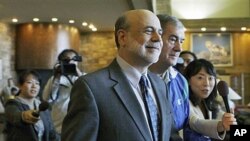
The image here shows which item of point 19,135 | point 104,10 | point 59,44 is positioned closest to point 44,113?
point 19,135

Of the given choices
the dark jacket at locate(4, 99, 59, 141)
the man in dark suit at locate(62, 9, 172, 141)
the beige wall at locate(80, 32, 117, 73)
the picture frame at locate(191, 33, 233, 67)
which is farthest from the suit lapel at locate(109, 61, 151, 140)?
the picture frame at locate(191, 33, 233, 67)

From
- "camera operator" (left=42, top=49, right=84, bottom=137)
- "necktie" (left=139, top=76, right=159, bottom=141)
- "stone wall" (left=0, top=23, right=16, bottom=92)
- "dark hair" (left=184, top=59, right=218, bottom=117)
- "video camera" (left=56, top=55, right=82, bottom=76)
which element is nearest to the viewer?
"necktie" (left=139, top=76, right=159, bottom=141)

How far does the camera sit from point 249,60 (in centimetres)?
985

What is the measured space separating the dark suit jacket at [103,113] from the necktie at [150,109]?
45 mm

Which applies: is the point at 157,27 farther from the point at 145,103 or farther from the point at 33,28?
the point at 33,28

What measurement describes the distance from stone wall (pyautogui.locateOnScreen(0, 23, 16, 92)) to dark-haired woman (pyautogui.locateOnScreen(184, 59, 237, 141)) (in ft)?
22.1

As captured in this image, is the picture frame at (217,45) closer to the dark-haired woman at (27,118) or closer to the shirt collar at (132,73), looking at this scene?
the dark-haired woman at (27,118)

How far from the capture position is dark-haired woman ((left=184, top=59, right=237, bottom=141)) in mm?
2080

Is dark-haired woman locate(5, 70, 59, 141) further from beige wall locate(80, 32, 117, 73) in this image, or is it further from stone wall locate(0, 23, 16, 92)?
beige wall locate(80, 32, 117, 73)

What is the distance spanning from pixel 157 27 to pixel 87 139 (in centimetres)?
52

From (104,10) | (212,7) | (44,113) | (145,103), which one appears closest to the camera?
(145,103)

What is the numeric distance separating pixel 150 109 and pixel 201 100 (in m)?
0.78

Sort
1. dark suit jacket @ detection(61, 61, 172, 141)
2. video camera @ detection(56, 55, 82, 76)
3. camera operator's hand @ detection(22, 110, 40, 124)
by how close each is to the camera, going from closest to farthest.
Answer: dark suit jacket @ detection(61, 61, 172, 141) → camera operator's hand @ detection(22, 110, 40, 124) → video camera @ detection(56, 55, 82, 76)

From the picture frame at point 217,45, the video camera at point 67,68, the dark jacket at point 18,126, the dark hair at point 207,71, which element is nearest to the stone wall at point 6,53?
the picture frame at point 217,45
